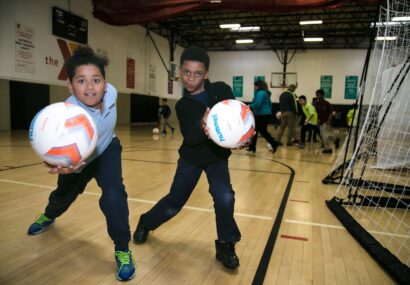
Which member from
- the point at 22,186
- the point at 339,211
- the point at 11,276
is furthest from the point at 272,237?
the point at 22,186

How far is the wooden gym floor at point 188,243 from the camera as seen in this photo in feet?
6.84

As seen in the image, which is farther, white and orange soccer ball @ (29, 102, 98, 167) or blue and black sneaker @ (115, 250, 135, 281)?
blue and black sneaker @ (115, 250, 135, 281)

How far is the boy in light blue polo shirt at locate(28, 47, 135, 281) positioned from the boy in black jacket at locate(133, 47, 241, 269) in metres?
0.44

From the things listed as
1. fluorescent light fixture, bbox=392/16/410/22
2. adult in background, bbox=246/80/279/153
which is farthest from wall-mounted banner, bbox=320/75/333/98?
fluorescent light fixture, bbox=392/16/410/22

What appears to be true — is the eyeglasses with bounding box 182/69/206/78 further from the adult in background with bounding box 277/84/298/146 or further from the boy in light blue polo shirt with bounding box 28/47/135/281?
the adult in background with bounding box 277/84/298/146

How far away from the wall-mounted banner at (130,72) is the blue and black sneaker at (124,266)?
53.4 feet

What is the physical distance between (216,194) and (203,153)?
0.93ft

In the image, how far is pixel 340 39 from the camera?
22.8 m

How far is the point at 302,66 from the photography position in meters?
23.7

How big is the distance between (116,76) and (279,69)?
1256cm

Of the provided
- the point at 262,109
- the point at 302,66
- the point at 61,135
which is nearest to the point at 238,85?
the point at 302,66

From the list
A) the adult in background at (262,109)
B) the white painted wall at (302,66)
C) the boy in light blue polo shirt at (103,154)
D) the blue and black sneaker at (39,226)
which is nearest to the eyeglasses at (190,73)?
the boy in light blue polo shirt at (103,154)

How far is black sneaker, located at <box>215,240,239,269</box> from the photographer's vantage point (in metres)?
2.18

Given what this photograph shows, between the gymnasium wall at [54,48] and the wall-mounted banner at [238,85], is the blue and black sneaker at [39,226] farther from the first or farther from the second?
the wall-mounted banner at [238,85]
